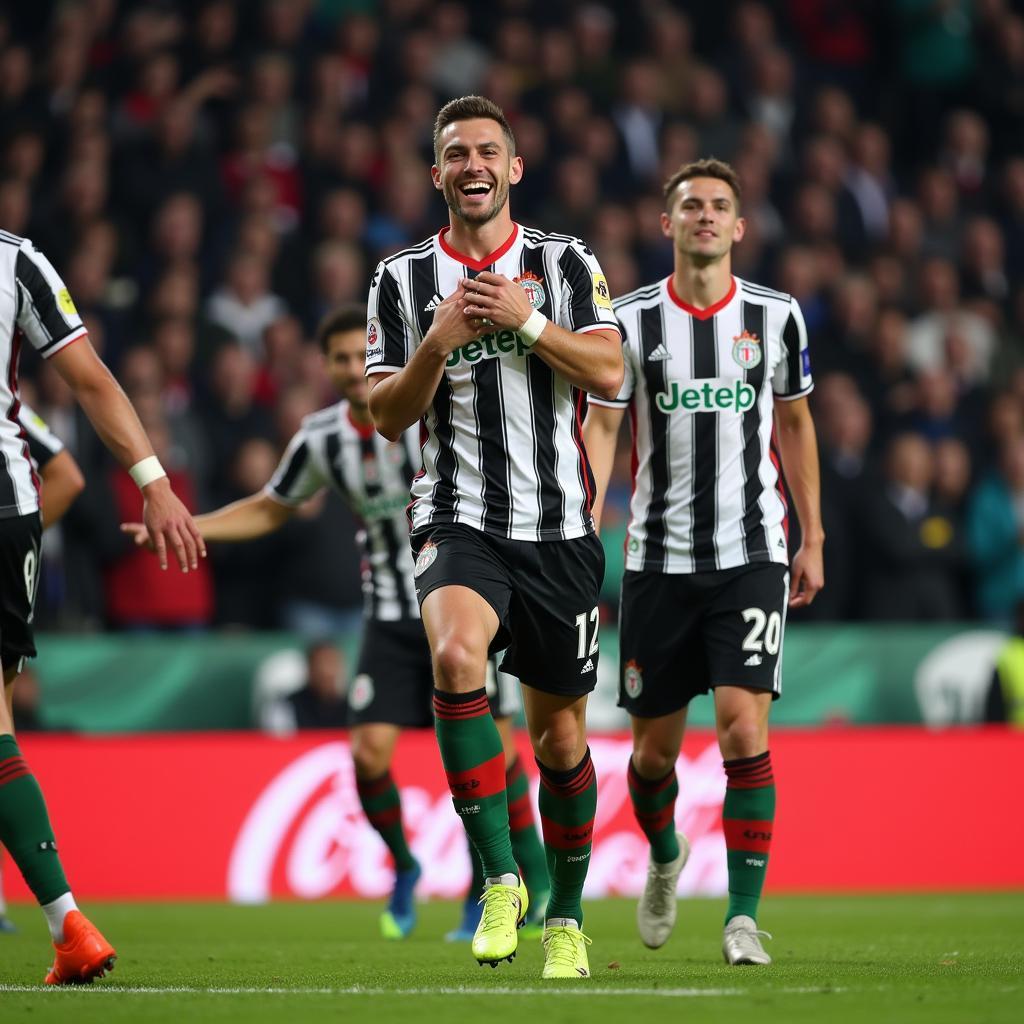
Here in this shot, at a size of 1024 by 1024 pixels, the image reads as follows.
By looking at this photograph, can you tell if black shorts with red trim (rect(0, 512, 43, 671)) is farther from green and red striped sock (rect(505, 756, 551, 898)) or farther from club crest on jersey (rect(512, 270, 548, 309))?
green and red striped sock (rect(505, 756, 551, 898))

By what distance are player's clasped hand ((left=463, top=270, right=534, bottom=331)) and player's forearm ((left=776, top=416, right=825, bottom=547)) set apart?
1.86 m

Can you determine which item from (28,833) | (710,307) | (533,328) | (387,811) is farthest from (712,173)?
(28,833)

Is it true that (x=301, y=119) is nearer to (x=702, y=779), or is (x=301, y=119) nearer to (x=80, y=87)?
(x=80, y=87)

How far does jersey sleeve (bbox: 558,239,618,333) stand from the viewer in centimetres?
520

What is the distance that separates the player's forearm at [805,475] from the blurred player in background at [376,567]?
1669 millimetres

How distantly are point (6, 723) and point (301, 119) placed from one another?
1019 cm

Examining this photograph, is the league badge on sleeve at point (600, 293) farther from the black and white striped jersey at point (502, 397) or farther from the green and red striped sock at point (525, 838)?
the green and red striped sock at point (525, 838)

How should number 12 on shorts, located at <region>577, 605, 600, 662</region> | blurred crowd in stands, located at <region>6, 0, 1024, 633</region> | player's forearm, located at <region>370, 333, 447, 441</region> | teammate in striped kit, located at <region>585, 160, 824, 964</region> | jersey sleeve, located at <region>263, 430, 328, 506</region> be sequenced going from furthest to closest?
blurred crowd in stands, located at <region>6, 0, 1024, 633</region> < jersey sleeve, located at <region>263, 430, 328, 506</region> < teammate in striped kit, located at <region>585, 160, 824, 964</region> < number 12 on shorts, located at <region>577, 605, 600, 662</region> < player's forearm, located at <region>370, 333, 447, 441</region>

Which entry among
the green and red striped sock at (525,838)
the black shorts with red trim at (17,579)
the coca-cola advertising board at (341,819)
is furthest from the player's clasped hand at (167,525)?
the coca-cola advertising board at (341,819)

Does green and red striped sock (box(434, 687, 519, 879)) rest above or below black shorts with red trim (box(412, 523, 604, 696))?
below

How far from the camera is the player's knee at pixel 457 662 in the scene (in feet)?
15.6

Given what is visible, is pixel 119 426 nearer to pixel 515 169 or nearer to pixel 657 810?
pixel 515 169

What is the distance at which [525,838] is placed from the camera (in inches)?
284

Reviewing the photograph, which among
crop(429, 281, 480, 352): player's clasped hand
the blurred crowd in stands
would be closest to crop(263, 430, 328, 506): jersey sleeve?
crop(429, 281, 480, 352): player's clasped hand
